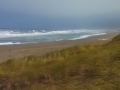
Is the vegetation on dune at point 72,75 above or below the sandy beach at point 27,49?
above

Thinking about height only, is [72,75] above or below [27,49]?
above

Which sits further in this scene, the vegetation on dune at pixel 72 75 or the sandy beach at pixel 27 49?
the sandy beach at pixel 27 49

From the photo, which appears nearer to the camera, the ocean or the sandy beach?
the sandy beach

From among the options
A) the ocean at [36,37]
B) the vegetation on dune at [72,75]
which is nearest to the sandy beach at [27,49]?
the ocean at [36,37]

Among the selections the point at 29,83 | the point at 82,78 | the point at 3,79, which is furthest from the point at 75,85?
the point at 3,79

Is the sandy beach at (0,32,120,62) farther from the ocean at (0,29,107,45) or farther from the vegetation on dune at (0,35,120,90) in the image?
the vegetation on dune at (0,35,120,90)

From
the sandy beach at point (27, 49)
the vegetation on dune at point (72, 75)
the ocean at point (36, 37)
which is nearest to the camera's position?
the vegetation on dune at point (72, 75)

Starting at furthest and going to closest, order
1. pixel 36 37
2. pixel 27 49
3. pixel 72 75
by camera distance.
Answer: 1. pixel 36 37
2. pixel 27 49
3. pixel 72 75

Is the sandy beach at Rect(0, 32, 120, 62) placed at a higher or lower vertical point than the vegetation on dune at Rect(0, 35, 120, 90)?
lower

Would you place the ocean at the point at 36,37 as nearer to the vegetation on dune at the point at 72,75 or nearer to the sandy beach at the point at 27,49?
the sandy beach at the point at 27,49

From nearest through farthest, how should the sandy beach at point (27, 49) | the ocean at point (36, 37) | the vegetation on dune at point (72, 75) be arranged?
the vegetation on dune at point (72, 75)
the sandy beach at point (27, 49)
the ocean at point (36, 37)

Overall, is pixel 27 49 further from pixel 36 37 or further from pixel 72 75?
pixel 36 37

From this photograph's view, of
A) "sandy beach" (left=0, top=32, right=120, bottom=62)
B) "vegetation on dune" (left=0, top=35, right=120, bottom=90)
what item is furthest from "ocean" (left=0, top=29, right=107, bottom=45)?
"vegetation on dune" (left=0, top=35, right=120, bottom=90)

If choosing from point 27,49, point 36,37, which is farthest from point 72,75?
point 36,37
